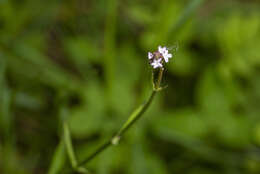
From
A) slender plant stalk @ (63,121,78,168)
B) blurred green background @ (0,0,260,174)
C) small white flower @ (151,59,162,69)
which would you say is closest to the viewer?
small white flower @ (151,59,162,69)

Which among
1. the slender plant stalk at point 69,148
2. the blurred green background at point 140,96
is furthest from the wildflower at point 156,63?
the blurred green background at point 140,96

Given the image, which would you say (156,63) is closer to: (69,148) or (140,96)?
(69,148)

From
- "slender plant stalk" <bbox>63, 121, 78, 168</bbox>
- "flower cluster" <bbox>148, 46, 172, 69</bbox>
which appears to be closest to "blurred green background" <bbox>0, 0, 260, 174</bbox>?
"slender plant stalk" <bbox>63, 121, 78, 168</bbox>

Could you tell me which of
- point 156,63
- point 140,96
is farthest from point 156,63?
point 140,96

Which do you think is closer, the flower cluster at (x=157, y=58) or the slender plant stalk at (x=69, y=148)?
the flower cluster at (x=157, y=58)

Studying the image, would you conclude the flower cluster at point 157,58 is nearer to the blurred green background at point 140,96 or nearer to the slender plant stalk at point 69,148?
the slender plant stalk at point 69,148

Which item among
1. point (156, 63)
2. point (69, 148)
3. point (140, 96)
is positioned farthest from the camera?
point (140, 96)

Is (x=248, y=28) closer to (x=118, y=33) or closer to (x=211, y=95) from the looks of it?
(x=211, y=95)

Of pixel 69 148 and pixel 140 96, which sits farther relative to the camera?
pixel 140 96

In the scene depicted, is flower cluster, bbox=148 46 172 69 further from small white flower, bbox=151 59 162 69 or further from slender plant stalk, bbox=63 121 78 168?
slender plant stalk, bbox=63 121 78 168
